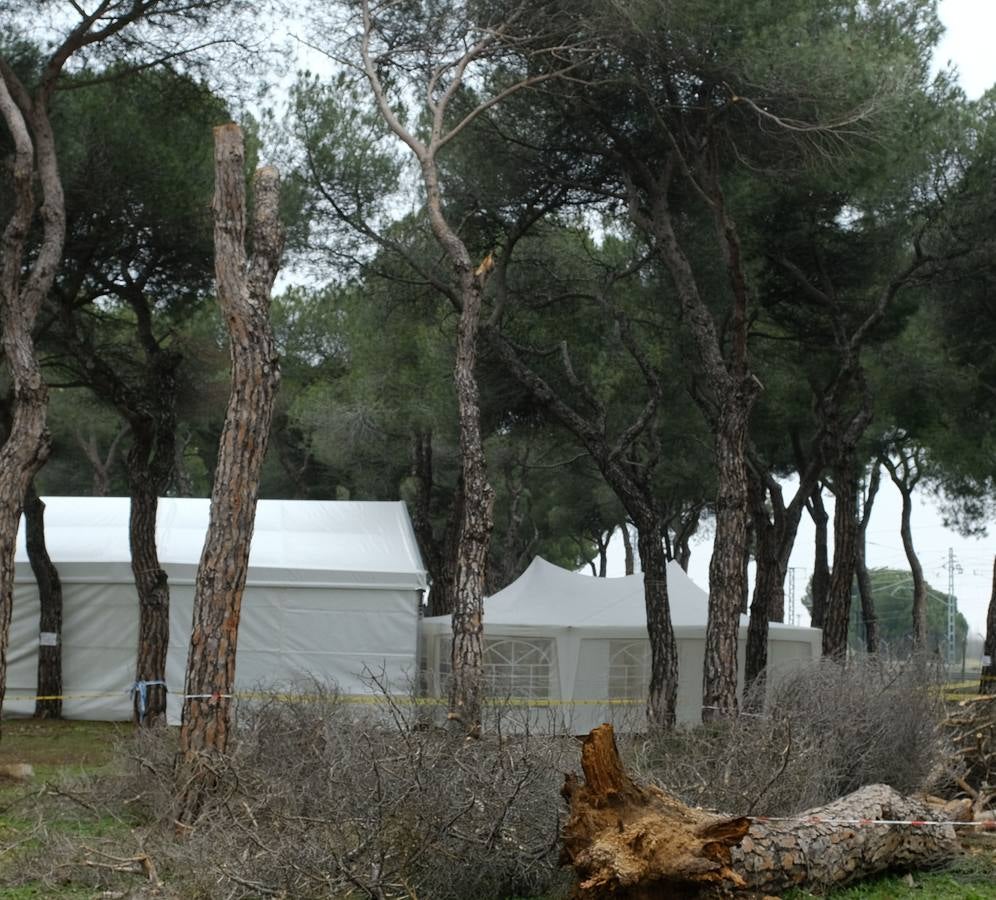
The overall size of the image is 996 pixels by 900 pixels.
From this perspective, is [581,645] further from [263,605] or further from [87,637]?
[87,637]

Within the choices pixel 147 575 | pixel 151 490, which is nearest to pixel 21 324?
pixel 151 490

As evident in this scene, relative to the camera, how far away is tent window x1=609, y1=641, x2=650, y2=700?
1930cm

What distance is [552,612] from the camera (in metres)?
19.5

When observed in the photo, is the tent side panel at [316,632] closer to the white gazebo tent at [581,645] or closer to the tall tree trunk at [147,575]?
the white gazebo tent at [581,645]

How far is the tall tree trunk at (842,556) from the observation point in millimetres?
17188

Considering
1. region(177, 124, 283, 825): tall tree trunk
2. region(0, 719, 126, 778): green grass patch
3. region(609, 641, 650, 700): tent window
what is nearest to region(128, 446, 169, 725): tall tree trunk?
region(0, 719, 126, 778): green grass patch

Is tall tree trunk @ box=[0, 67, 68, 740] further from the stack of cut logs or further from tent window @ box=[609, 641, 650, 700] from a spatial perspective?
tent window @ box=[609, 641, 650, 700]

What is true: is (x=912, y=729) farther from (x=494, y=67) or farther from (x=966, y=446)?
(x=966, y=446)

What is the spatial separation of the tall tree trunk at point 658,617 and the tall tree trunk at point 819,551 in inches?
479

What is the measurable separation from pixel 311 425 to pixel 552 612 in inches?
354

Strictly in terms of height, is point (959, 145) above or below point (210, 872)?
above

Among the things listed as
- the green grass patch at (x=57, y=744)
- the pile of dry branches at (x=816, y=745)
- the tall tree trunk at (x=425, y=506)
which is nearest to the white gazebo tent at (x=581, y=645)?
the tall tree trunk at (x=425, y=506)

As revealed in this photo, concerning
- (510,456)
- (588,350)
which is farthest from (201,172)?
(510,456)

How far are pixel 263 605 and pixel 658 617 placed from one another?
6.34 metres
